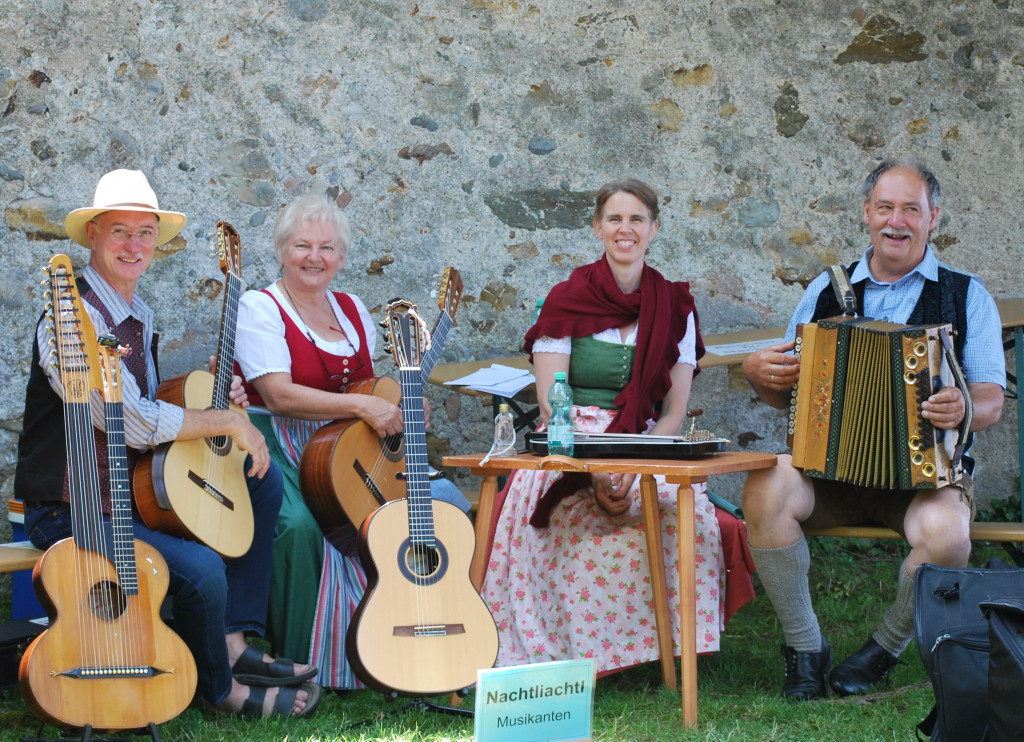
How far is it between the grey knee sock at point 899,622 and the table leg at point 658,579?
0.61 metres

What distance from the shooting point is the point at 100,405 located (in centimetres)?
292

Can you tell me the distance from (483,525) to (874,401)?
1173mm

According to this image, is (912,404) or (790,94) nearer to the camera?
(912,404)

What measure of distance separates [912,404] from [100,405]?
2.16 m

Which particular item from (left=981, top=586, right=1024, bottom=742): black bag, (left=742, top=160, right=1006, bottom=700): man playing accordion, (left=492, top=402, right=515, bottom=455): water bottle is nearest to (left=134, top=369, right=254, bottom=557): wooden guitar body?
(left=492, top=402, right=515, bottom=455): water bottle

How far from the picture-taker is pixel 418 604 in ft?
9.80

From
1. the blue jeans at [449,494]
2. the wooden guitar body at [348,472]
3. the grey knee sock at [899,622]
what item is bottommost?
the grey knee sock at [899,622]

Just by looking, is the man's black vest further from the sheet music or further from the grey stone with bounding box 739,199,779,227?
the grey stone with bounding box 739,199,779,227

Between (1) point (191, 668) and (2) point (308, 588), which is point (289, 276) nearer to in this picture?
(2) point (308, 588)

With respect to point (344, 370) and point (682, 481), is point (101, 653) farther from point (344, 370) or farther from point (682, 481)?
point (682, 481)

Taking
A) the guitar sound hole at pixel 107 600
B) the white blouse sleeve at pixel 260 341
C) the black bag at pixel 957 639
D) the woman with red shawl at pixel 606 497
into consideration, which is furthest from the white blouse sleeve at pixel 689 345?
the guitar sound hole at pixel 107 600

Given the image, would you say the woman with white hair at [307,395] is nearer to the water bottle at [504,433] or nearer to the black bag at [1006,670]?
the water bottle at [504,433]

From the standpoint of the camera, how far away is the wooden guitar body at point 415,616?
2906mm

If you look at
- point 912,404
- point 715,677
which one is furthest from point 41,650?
point 912,404
